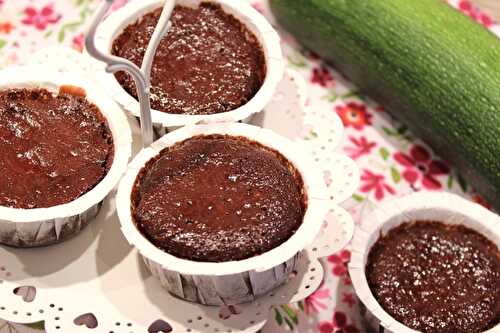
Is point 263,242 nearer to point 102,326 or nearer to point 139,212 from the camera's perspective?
point 139,212

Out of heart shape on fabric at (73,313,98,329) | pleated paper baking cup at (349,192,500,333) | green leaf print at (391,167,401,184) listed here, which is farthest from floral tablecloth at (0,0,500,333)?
heart shape on fabric at (73,313,98,329)

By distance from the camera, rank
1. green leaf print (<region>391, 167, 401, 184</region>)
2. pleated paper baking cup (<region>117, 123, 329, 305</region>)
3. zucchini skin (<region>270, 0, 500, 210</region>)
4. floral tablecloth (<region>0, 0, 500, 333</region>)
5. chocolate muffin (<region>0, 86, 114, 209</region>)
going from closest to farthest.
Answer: pleated paper baking cup (<region>117, 123, 329, 305</region>) → chocolate muffin (<region>0, 86, 114, 209</region>) → floral tablecloth (<region>0, 0, 500, 333</region>) → zucchini skin (<region>270, 0, 500, 210</region>) → green leaf print (<region>391, 167, 401, 184</region>)

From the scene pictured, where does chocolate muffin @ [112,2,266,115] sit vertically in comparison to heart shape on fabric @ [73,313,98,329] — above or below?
above

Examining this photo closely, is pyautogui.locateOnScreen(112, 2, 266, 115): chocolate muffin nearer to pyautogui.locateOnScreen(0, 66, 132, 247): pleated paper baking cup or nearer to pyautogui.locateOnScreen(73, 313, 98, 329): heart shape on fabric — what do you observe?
pyautogui.locateOnScreen(0, 66, 132, 247): pleated paper baking cup

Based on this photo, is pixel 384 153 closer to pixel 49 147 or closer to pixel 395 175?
pixel 395 175

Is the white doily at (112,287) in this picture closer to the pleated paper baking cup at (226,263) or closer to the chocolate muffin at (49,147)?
the pleated paper baking cup at (226,263)
